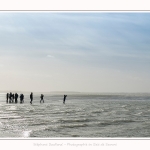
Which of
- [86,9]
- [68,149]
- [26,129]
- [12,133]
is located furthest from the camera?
[26,129]

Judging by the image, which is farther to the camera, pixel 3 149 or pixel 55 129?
pixel 55 129

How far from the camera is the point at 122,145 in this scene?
46.0 feet

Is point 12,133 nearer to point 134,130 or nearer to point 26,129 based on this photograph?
point 26,129

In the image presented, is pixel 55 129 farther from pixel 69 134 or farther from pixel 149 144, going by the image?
pixel 149 144

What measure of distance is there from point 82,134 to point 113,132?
6.71 ft

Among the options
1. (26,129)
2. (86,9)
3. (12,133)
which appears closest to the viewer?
(86,9)

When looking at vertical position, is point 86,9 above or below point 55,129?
above

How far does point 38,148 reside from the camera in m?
13.8

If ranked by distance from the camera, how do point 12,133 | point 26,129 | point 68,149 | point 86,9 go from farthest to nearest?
point 26,129 < point 12,133 < point 86,9 < point 68,149

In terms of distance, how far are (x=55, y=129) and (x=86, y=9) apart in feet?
28.4

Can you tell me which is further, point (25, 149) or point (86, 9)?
point (86, 9)

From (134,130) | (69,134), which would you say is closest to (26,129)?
(69,134)

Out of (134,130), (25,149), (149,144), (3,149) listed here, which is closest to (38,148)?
(25,149)

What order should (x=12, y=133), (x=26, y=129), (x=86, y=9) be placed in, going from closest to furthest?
(x=86, y=9) → (x=12, y=133) → (x=26, y=129)
